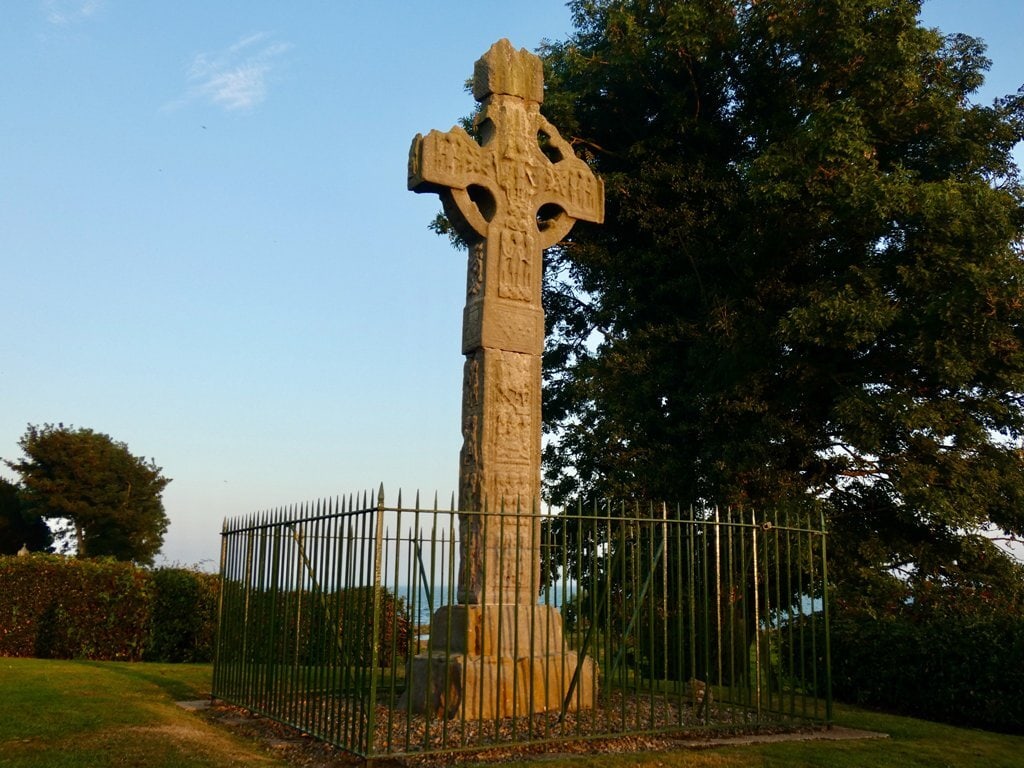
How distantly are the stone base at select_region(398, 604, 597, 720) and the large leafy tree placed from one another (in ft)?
21.6

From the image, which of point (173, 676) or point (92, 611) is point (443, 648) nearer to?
point (173, 676)

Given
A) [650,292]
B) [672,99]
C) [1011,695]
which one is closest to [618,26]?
[672,99]

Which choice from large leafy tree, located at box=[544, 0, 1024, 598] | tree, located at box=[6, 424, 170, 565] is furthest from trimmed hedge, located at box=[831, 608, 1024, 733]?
tree, located at box=[6, 424, 170, 565]

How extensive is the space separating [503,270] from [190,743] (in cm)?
519

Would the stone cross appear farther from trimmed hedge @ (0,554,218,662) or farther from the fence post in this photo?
trimmed hedge @ (0,554,218,662)

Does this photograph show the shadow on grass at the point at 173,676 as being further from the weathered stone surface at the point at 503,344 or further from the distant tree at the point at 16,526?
the distant tree at the point at 16,526

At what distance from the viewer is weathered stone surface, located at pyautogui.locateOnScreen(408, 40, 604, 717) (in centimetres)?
815

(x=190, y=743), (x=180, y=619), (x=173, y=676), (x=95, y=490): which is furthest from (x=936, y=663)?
(x=95, y=490)

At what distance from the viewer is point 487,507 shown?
8719 mm

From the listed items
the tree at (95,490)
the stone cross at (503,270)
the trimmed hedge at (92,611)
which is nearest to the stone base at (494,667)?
the stone cross at (503,270)

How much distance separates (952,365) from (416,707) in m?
9.56

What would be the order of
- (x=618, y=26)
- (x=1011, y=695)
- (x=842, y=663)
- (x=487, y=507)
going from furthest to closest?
1. (x=618, y=26)
2. (x=842, y=663)
3. (x=1011, y=695)
4. (x=487, y=507)

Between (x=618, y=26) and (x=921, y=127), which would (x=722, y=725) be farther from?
(x=618, y=26)

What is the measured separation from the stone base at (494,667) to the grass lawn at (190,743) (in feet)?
3.03
